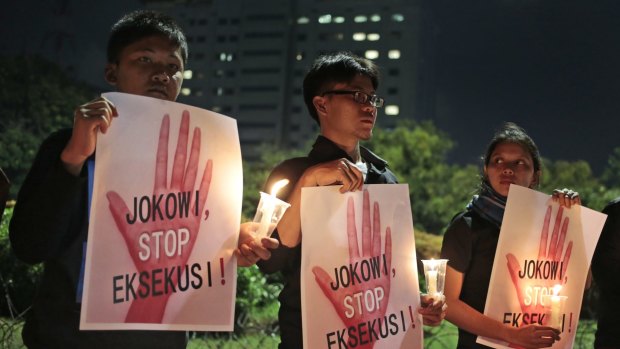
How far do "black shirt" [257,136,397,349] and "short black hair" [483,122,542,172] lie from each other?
721 millimetres

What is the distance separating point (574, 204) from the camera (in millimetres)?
3111

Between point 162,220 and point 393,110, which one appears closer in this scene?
point 162,220

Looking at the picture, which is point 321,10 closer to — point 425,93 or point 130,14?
point 425,93

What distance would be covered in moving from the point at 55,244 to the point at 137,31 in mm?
782

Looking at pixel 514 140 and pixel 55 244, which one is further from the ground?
pixel 514 140

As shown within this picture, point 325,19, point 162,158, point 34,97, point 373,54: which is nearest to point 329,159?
point 162,158

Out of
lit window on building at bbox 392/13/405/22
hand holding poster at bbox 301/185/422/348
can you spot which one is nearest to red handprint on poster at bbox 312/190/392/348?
hand holding poster at bbox 301/185/422/348

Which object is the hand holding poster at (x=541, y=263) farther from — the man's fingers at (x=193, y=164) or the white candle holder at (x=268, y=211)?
the man's fingers at (x=193, y=164)

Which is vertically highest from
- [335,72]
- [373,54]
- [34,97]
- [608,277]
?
[373,54]

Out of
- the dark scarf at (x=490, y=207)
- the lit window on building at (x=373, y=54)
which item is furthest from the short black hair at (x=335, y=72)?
the lit window on building at (x=373, y=54)

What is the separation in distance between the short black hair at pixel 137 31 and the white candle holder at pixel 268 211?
65 cm

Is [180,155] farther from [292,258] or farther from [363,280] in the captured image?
[363,280]

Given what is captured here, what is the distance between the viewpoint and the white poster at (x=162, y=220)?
198 cm

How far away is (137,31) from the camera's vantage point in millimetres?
2291
